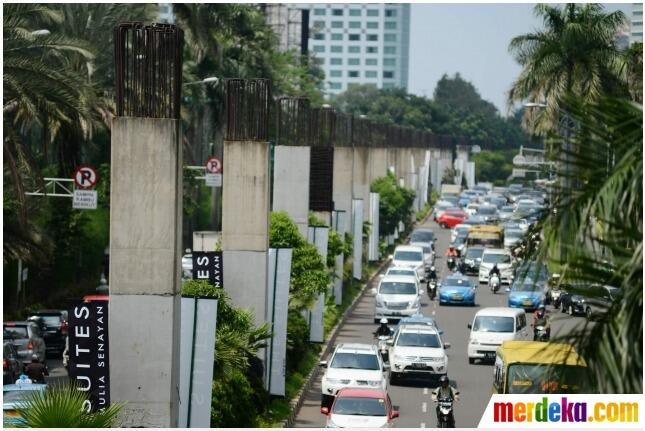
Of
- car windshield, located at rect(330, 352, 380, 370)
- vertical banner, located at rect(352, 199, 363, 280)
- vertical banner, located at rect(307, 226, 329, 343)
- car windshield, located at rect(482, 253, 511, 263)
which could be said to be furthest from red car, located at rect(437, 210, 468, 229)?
car windshield, located at rect(330, 352, 380, 370)

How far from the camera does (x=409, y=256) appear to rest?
6588cm

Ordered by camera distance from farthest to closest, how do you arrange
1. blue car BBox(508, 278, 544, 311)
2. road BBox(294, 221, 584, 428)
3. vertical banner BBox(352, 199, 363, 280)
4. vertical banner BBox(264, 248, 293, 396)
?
vertical banner BBox(352, 199, 363, 280)
blue car BBox(508, 278, 544, 311)
vertical banner BBox(264, 248, 293, 396)
road BBox(294, 221, 584, 428)

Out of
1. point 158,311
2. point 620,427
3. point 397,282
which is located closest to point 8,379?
Result: point 158,311

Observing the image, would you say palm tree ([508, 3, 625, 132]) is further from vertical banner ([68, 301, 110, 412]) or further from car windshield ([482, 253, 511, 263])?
vertical banner ([68, 301, 110, 412])

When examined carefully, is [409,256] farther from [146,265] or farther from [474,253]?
[146,265]

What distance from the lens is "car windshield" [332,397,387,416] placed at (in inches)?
1094

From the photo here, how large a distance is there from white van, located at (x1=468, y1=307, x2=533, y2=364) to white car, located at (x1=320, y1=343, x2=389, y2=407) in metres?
6.19

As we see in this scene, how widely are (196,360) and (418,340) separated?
14584mm

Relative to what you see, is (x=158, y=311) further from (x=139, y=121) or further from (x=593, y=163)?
(x=593, y=163)

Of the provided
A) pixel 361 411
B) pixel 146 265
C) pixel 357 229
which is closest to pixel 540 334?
pixel 361 411

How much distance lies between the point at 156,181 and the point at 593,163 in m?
11.9

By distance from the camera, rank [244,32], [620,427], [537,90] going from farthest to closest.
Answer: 1. [244,32]
2. [537,90]
3. [620,427]

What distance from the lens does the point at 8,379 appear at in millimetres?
33969

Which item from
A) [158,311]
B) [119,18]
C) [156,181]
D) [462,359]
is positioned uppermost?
[119,18]
